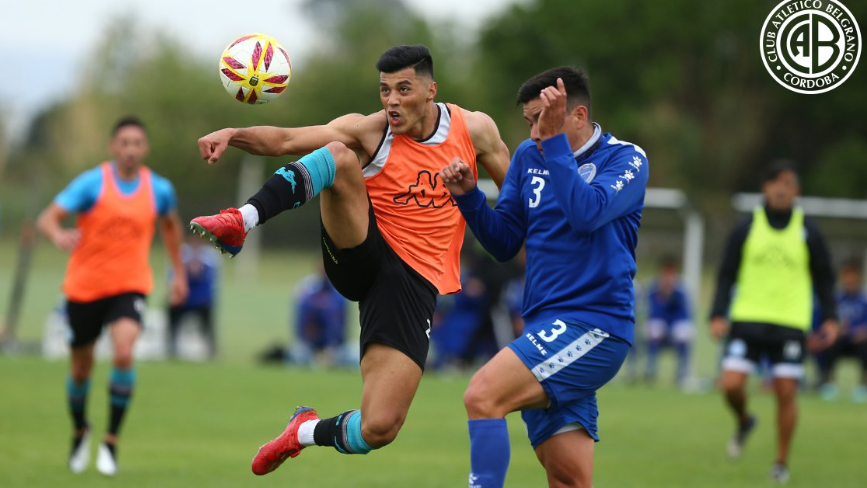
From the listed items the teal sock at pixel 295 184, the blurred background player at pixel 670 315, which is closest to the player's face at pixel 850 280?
the blurred background player at pixel 670 315

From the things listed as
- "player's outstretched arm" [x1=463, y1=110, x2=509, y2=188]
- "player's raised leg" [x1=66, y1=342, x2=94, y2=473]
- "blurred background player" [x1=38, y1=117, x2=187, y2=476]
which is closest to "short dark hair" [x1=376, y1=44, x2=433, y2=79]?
"player's outstretched arm" [x1=463, y1=110, x2=509, y2=188]

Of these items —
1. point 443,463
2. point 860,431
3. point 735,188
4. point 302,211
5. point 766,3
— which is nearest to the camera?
point 443,463

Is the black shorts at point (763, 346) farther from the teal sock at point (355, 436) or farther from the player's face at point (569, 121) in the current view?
the player's face at point (569, 121)

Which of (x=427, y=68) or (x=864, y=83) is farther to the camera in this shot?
(x=864, y=83)

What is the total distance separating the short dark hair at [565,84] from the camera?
5801 millimetres

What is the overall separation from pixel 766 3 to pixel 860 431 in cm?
2879

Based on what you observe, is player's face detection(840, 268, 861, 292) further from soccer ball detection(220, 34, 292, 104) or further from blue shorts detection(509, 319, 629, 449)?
soccer ball detection(220, 34, 292, 104)

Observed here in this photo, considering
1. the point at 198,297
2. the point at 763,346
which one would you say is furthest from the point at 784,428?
the point at 198,297

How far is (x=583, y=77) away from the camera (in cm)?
593

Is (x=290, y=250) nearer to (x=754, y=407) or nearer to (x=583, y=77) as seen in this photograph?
(x=754, y=407)

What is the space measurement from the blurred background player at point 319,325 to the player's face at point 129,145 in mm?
9050

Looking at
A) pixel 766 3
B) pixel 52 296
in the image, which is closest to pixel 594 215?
pixel 52 296

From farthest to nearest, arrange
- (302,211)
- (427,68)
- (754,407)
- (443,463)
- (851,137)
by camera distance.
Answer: (851,137)
(302,211)
(754,407)
(443,463)
(427,68)

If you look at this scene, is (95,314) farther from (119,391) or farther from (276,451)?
(276,451)
